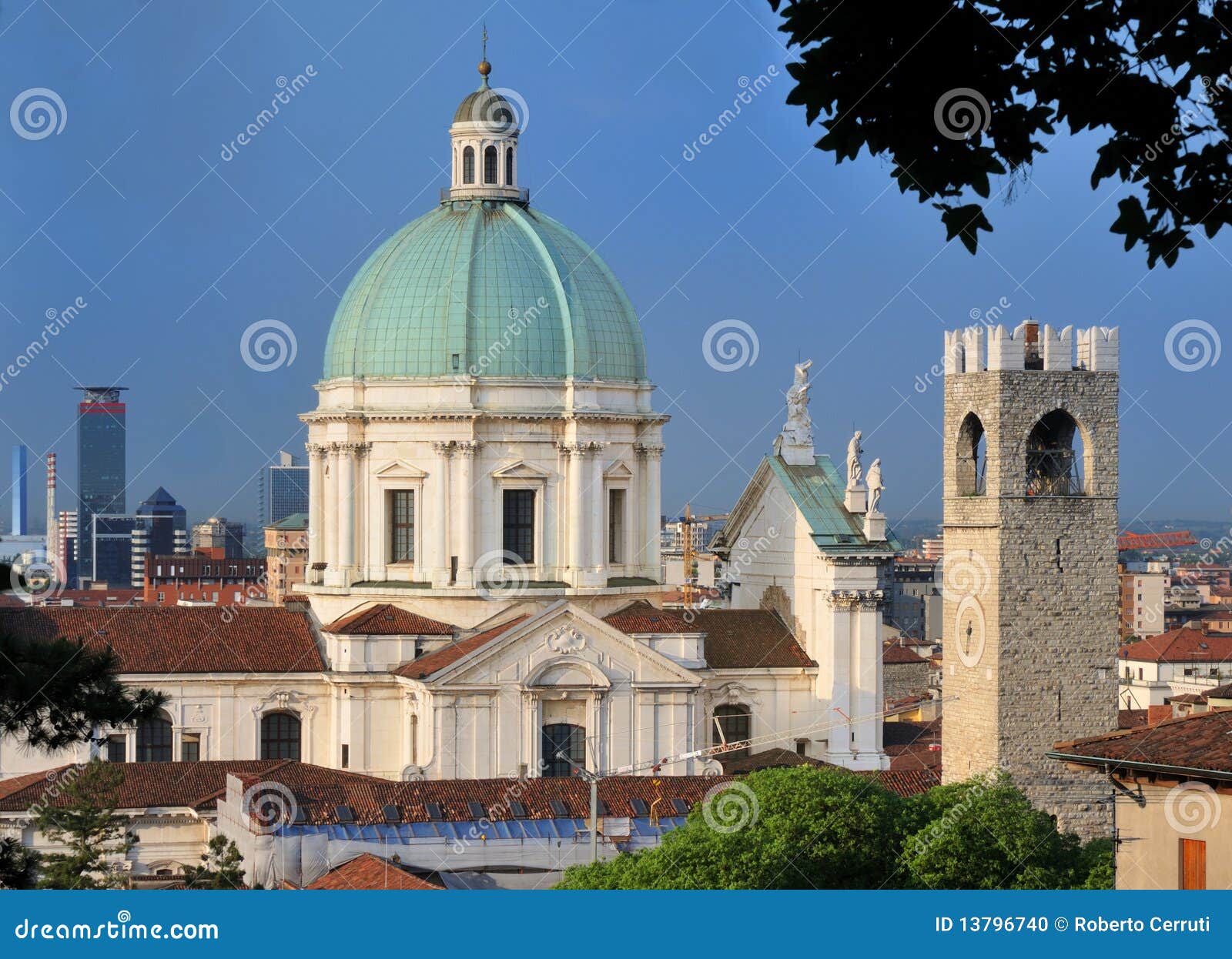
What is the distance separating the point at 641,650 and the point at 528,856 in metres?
10.8

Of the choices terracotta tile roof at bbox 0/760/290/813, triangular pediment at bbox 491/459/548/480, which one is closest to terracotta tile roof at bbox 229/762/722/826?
terracotta tile roof at bbox 0/760/290/813

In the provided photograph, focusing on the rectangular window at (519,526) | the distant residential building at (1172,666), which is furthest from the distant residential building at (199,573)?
the rectangular window at (519,526)

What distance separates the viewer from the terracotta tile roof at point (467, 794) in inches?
1473

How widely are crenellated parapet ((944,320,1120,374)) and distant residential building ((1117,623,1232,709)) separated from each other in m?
26.6

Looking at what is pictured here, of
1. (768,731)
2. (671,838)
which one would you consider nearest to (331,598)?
(768,731)

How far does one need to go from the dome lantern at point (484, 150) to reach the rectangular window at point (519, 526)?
677 cm

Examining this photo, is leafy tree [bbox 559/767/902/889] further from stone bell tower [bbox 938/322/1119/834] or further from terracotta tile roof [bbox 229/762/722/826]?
stone bell tower [bbox 938/322/1119/834]

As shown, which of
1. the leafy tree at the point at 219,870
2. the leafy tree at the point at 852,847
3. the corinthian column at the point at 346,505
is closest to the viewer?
the leafy tree at the point at 852,847

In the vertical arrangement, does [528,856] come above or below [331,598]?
below

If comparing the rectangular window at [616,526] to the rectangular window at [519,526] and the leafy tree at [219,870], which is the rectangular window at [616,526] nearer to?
the rectangular window at [519,526]

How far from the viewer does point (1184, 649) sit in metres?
77.4

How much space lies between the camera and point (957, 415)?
45.1 metres

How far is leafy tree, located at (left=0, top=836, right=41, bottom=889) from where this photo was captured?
1881cm

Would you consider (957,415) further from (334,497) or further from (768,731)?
(334,497)
